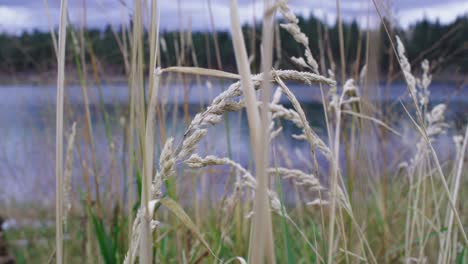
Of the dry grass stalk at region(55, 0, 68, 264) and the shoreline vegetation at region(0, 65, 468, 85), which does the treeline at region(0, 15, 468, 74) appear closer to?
the shoreline vegetation at region(0, 65, 468, 85)

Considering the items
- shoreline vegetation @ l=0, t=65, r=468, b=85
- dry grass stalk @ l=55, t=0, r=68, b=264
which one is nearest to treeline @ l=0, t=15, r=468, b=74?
shoreline vegetation @ l=0, t=65, r=468, b=85

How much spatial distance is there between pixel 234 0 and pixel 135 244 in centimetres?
28

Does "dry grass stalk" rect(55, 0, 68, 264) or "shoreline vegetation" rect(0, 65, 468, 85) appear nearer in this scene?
"dry grass stalk" rect(55, 0, 68, 264)

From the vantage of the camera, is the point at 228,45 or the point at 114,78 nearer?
the point at 114,78

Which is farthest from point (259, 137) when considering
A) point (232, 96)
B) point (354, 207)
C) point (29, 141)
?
point (29, 141)

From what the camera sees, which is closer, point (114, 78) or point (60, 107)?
point (60, 107)

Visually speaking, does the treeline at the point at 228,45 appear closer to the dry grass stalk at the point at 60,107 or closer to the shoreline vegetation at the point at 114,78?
the shoreline vegetation at the point at 114,78

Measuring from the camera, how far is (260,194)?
0.32 metres

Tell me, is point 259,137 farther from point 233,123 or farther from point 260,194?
point 233,123

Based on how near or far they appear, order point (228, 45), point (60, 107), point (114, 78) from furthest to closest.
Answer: point (228, 45), point (114, 78), point (60, 107)

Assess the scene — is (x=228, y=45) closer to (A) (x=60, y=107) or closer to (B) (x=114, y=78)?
(B) (x=114, y=78)

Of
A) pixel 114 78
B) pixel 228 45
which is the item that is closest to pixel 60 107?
pixel 114 78

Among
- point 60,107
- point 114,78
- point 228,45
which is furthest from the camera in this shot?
point 228,45

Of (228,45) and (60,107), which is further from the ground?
(228,45)
